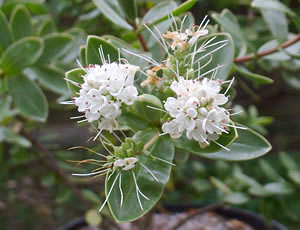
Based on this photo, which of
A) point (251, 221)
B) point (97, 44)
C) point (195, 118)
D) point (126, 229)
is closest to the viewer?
point (195, 118)

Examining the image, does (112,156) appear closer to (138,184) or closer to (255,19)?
(138,184)

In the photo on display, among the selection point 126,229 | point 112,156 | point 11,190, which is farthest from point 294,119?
point 112,156

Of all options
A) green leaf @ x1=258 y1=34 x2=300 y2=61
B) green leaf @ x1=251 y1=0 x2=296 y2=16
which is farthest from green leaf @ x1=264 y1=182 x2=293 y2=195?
green leaf @ x1=251 y1=0 x2=296 y2=16

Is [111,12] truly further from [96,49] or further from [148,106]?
[148,106]

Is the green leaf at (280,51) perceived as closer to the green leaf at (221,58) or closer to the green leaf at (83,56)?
the green leaf at (221,58)

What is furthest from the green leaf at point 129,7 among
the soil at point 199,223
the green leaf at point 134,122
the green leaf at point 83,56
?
the soil at point 199,223

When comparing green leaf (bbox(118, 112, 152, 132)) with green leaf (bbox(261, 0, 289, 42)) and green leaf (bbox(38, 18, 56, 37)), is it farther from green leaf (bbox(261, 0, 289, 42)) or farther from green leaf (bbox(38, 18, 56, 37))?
green leaf (bbox(38, 18, 56, 37))
